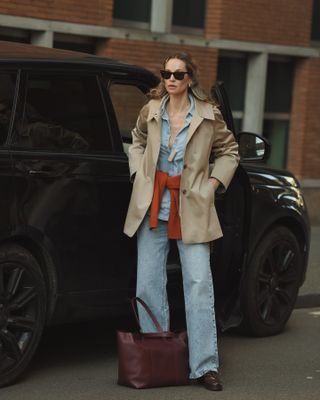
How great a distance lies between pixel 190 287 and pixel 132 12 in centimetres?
788

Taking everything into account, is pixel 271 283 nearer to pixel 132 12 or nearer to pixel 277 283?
pixel 277 283

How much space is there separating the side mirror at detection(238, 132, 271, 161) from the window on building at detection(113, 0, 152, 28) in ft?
21.0

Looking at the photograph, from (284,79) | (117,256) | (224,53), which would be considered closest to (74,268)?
(117,256)

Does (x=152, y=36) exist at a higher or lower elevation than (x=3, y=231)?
higher

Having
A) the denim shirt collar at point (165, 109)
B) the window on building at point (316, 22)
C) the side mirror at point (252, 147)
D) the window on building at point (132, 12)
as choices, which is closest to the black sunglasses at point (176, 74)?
the denim shirt collar at point (165, 109)

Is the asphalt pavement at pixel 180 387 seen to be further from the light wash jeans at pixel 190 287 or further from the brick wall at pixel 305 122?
the brick wall at pixel 305 122

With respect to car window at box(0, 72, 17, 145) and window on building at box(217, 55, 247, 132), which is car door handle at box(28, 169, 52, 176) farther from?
window on building at box(217, 55, 247, 132)

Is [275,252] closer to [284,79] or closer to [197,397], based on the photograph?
[197,397]

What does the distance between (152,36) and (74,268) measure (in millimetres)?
7841

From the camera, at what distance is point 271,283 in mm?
7855

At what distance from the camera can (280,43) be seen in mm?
15258

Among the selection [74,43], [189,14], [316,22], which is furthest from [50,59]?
[316,22]

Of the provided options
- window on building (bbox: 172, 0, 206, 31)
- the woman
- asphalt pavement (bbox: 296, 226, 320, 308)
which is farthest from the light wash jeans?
window on building (bbox: 172, 0, 206, 31)

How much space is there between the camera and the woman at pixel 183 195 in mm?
6223
